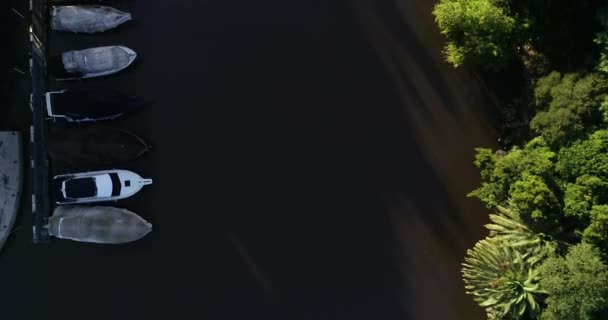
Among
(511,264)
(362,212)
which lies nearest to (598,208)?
(511,264)

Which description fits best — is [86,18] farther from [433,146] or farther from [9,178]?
[433,146]

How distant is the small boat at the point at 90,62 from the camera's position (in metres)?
18.3

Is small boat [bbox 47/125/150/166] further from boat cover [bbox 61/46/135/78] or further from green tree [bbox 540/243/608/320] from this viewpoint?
green tree [bbox 540/243/608/320]

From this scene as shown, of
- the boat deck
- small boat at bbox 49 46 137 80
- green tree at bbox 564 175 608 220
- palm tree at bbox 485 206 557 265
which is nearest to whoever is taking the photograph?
green tree at bbox 564 175 608 220

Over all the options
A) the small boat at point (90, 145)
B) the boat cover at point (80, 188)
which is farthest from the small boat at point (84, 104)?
the boat cover at point (80, 188)

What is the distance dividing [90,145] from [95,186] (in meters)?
1.48

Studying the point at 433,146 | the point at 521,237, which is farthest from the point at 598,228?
the point at 433,146

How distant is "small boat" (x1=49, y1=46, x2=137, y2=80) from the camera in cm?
1830

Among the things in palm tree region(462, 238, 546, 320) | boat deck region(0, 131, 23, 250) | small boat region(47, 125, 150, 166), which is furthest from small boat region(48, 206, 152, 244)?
palm tree region(462, 238, 546, 320)

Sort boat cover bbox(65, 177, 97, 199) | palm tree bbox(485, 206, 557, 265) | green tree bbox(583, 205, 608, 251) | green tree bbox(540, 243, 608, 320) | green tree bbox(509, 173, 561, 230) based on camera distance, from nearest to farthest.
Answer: green tree bbox(583, 205, 608, 251) → green tree bbox(540, 243, 608, 320) → green tree bbox(509, 173, 561, 230) → palm tree bbox(485, 206, 557, 265) → boat cover bbox(65, 177, 97, 199)

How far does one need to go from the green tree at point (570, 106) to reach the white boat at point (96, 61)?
1459 centimetres

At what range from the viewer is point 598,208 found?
14789 millimetres

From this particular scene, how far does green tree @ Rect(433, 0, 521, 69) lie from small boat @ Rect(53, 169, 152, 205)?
40.3 ft

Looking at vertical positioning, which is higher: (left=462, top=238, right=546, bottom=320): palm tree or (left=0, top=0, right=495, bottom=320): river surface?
(left=0, top=0, right=495, bottom=320): river surface
